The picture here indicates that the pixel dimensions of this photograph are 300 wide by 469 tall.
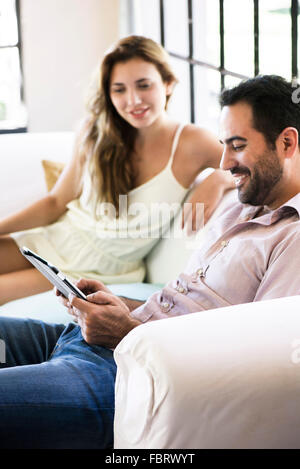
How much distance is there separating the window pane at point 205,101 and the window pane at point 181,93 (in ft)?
0.23

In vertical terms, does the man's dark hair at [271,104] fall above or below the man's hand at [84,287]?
above

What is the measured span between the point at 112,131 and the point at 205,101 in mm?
953

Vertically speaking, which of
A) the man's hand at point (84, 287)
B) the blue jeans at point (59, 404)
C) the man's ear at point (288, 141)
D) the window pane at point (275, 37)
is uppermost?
the window pane at point (275, 37)

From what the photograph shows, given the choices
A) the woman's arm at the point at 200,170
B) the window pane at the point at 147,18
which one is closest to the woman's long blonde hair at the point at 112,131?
the woman's arm at the point at 200,170

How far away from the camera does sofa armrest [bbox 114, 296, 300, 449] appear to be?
98cm

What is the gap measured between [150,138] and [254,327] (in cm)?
133

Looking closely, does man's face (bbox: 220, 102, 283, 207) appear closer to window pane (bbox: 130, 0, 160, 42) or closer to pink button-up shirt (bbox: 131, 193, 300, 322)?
pink button-up shirt (bbox: 131, 193, 300, 322)

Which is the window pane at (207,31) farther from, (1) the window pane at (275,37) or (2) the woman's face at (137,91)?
(2) the woman's face at (137,91)

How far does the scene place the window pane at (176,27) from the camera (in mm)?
3145

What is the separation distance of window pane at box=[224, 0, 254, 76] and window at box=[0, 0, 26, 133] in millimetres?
1405

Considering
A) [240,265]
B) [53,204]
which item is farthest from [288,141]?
[53,204]

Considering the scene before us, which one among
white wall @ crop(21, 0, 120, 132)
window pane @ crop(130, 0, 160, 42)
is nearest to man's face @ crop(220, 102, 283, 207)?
window pane @ crop(130, 0, 160, 42)

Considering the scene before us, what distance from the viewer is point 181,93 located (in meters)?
3.19

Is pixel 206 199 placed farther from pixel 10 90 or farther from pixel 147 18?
pixel 10 90
